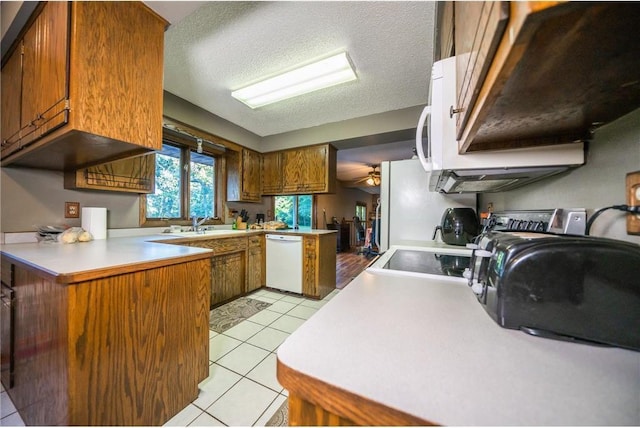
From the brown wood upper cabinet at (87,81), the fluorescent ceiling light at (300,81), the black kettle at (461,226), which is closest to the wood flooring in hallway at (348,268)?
the black kettle at (461,226)

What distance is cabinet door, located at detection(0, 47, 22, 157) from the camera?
1.32m

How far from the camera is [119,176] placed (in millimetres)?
1888

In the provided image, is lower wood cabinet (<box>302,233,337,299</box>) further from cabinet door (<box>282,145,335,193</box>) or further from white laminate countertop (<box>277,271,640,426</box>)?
white laminate countertop (<box>277,271,640,426</box>)

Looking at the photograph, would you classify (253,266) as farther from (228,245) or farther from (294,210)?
(294,210)

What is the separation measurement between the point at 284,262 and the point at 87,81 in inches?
94.8

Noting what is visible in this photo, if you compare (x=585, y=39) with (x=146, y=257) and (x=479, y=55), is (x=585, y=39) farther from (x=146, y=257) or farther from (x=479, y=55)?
(x=146, y=257)

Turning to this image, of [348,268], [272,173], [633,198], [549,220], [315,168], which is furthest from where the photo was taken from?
[348,268]

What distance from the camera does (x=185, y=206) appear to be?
2.73m

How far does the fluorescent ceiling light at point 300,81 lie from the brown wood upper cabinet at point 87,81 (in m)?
0.89

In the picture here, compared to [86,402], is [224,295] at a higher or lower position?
lower

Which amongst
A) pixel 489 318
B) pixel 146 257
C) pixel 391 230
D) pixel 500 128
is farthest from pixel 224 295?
pixel 500 128

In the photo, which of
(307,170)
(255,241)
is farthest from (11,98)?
(307,170)

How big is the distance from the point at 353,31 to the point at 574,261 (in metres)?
1.65

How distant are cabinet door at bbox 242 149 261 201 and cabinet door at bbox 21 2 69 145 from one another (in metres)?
2.02
